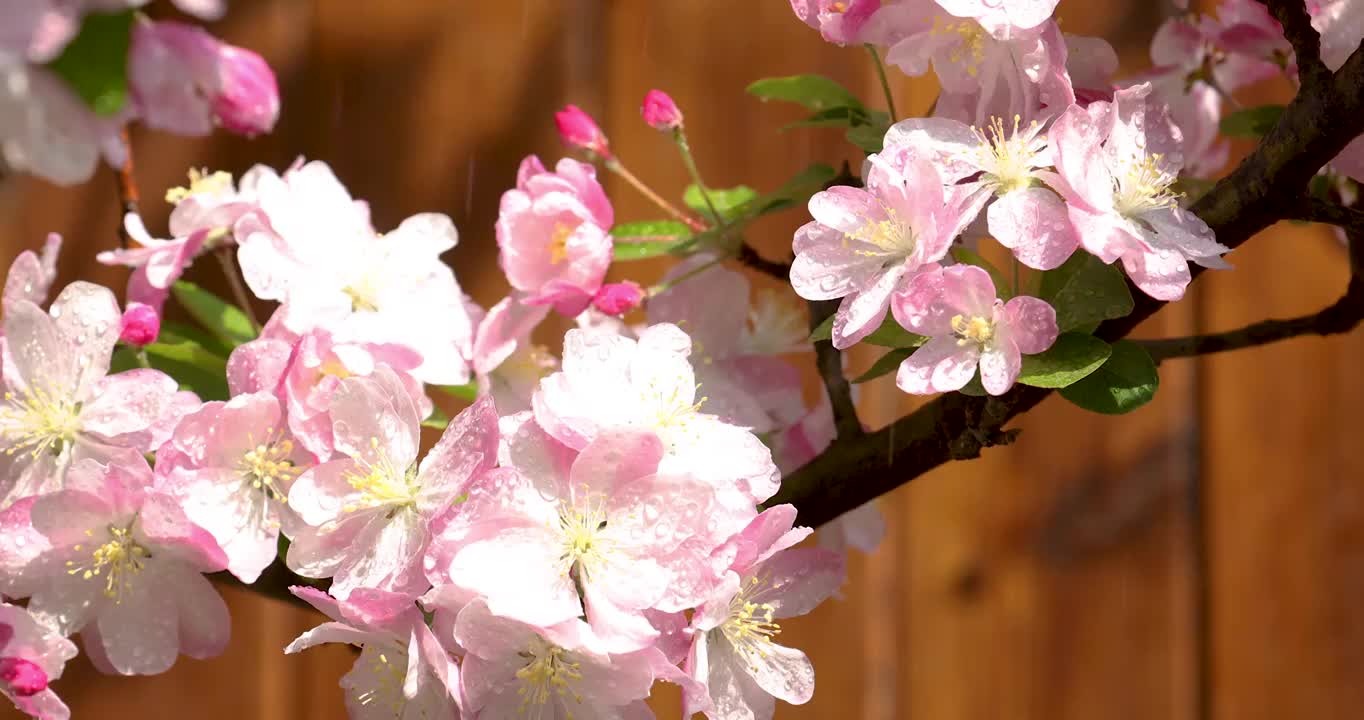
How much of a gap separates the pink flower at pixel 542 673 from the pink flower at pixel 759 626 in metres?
0.02

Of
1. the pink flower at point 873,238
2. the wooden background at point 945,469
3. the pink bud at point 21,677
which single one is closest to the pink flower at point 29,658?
the pink bud at point 21,677

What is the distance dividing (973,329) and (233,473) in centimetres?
28

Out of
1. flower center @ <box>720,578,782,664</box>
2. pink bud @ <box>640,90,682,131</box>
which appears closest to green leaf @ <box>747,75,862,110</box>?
pink bud @ <box>640,90,682,131</box>

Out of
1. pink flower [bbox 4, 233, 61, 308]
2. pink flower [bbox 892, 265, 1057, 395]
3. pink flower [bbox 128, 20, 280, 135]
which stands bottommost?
pink flower [bbox 4, 233, 61, 308]

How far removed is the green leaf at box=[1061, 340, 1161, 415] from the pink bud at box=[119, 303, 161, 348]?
361mm

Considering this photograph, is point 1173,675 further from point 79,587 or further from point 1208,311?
point 79,587

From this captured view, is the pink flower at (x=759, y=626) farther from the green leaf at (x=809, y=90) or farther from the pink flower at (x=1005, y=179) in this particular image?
the green leaf at (x=809, y=90)

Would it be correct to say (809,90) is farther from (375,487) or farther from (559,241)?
(375,487)

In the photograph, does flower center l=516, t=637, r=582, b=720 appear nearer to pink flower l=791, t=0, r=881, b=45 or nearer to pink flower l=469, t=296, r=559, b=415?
pink flower l=469, t=296, r=559, b=415

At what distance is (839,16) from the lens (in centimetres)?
51

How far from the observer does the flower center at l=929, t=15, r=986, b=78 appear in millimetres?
492

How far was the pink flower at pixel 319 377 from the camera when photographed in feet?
1.61

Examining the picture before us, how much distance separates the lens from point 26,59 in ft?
0.74

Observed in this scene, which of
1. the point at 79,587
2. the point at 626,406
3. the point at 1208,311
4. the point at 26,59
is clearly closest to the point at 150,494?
the point at 79,587
